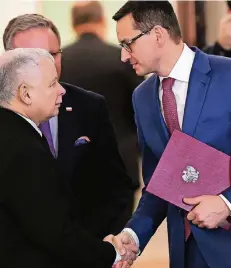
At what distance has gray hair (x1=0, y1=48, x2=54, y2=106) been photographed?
195cm

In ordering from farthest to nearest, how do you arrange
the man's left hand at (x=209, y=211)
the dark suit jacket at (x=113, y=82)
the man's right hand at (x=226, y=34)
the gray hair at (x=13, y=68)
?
the man's right hand at (x=226, y=34), the dark suit jacket at (x=113, y=82), the man's left hand at (x=209, y=211), the gray hair at (x=13, y=68)

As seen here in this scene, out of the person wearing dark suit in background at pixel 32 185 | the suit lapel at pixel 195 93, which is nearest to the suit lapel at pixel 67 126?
the person wearing dark suit in background at pixel 32 185

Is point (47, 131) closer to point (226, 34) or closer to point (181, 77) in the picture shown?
point (181, 77)

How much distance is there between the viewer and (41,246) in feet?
6.22

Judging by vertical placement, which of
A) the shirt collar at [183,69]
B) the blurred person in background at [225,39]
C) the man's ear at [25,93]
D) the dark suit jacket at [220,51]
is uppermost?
the man's ear at [25,93]

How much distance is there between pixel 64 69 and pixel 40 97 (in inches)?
A: 68.9

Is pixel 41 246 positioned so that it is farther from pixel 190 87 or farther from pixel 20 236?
pixel 190 87

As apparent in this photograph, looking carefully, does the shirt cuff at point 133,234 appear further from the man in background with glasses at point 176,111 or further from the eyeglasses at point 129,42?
the eyeglasses at point 129,42

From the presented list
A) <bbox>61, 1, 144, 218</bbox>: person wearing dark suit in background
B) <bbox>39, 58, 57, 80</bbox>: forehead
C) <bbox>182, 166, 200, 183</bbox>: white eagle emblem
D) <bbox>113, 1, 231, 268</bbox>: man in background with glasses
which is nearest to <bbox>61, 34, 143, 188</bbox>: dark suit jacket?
<bbox>61, 1, 144, 218</bbox>: person wearing dark suit in background

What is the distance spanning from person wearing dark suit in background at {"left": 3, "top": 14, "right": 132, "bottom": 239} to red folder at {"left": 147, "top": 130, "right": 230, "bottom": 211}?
321 millimetres

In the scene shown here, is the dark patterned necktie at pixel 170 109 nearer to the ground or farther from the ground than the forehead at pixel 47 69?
nearer to the ground

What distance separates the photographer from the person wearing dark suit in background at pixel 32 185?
5.95 feet

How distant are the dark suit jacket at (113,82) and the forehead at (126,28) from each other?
134 cm

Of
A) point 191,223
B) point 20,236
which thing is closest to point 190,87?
point 191,223
